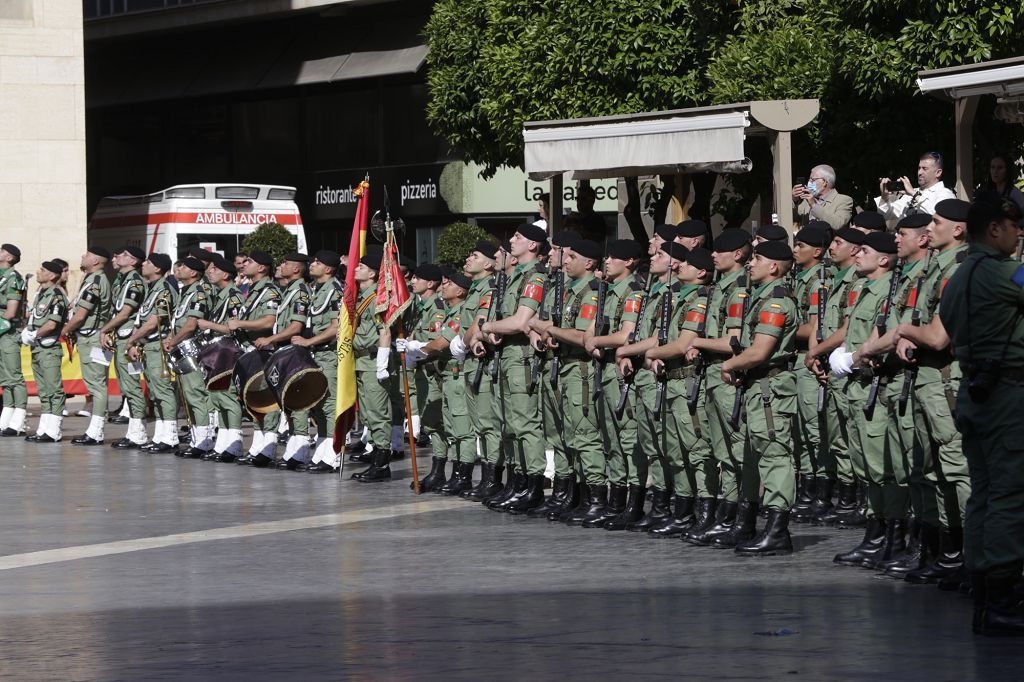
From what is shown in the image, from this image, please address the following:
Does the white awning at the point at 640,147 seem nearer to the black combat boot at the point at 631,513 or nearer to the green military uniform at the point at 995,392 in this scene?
the black combat boot at the point at 631,513

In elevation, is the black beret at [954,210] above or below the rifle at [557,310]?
above

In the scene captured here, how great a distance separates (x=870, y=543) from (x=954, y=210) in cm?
210

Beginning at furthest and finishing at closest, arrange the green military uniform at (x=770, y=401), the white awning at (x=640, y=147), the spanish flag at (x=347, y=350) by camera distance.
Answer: the spanish flag at (x=347, y=350) → the white awning at (x=640, y=147) → the green military uniform at (x=770, y=401)

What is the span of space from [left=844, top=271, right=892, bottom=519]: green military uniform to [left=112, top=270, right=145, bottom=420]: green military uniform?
34.8ft

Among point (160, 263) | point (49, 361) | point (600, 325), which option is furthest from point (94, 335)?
point (600, 325)

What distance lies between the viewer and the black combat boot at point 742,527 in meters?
11.6

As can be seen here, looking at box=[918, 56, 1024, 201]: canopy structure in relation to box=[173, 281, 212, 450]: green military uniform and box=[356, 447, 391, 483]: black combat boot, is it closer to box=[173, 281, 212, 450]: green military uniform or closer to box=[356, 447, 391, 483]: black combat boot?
box=[356, 447, 391, 483]: black combat boot

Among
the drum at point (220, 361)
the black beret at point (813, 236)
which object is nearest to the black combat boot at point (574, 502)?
the black beret at point (813, 236)

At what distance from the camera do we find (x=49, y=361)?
2102cm

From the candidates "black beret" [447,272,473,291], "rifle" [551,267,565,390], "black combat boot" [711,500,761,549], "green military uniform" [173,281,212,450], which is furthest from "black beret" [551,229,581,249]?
"green military uniform" [173,281,212,450]

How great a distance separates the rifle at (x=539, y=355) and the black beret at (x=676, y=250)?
1.29m

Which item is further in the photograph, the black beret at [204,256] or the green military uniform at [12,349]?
the green military uniform at [12,349]

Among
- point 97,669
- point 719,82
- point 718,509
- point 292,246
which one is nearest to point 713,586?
point 718,509

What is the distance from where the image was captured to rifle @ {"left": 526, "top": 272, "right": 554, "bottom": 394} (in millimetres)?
13531
